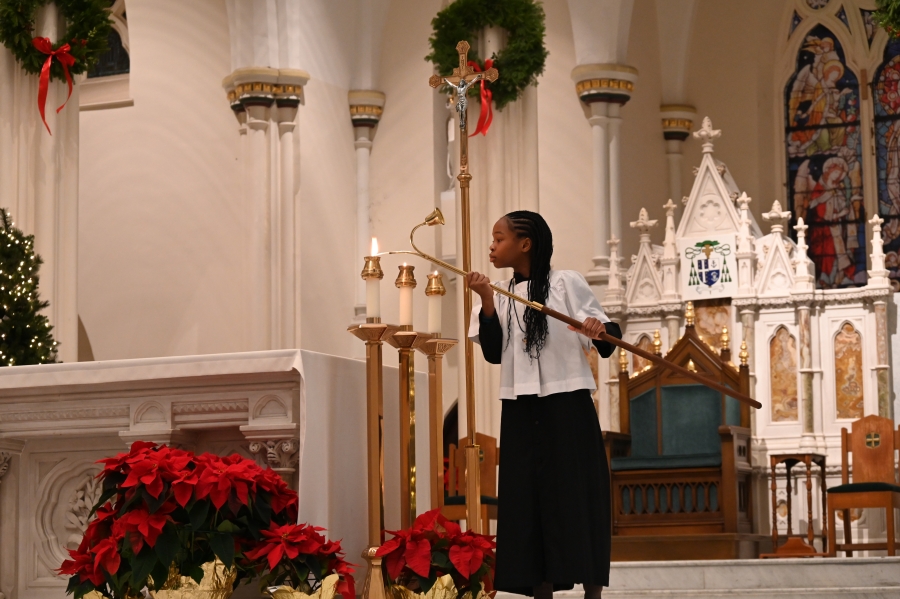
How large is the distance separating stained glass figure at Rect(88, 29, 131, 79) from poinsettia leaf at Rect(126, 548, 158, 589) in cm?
1075

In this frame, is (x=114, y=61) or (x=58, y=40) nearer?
(x=58, y=40)

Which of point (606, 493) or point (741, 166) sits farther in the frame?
point (741, 166)

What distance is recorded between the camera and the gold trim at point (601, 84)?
12.5m

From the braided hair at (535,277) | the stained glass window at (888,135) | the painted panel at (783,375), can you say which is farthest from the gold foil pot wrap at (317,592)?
the stained glass window at (888,135)

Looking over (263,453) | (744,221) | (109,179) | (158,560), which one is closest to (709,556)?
(744,221)

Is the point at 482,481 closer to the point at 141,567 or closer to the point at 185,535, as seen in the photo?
the point at 185,535

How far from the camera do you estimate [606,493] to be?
402 centimetres

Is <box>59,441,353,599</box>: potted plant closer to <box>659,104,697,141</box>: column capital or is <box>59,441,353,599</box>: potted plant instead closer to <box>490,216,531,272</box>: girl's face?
<box>490,216,531,272</box>: girl's face

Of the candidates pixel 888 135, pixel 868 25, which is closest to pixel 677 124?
pixel 888 135

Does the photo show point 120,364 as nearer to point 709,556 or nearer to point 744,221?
point 709,556

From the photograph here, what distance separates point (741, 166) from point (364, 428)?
1000cm

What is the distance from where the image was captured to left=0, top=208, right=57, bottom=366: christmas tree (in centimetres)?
635

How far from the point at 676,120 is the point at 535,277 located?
10063 mm

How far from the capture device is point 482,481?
955 centimetres
